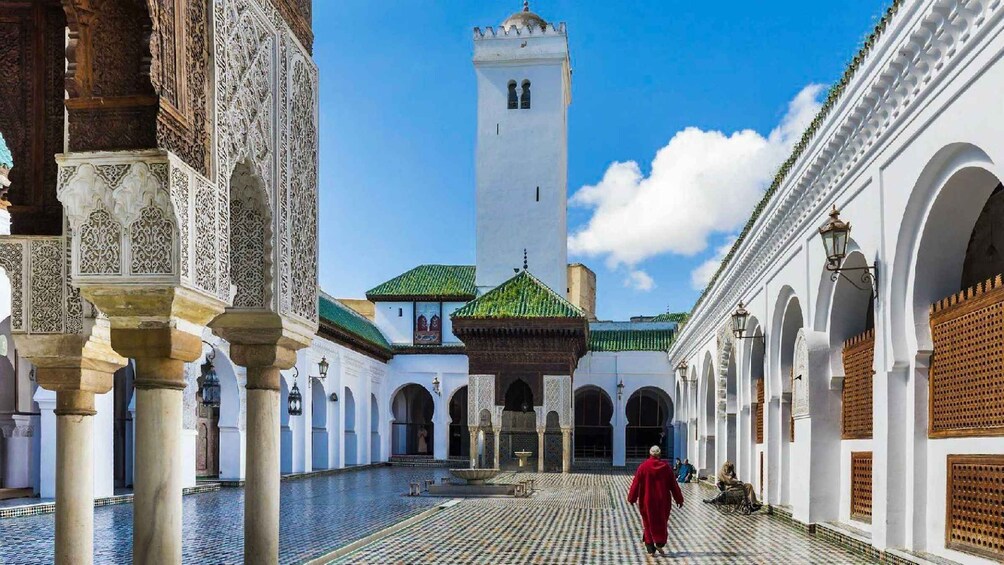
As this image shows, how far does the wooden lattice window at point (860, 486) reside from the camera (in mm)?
8370

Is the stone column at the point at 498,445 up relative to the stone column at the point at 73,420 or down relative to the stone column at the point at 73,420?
down

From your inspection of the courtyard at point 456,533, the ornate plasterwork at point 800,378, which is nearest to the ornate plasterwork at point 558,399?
the courtyard at point 456,533

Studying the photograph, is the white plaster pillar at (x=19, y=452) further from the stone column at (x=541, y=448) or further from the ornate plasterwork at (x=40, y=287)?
the stone column at (x=541, y=448)

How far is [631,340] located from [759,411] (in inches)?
597

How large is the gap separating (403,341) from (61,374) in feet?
79.0

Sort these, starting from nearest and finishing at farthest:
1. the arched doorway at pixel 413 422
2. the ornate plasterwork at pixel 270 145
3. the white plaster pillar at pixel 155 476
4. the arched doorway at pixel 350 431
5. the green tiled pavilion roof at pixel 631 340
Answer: the white plaster pillar at pixel 155 476, the ornate plasterwork at pixel 270 145, the arched doorway at pixel 350 431, the green tiled pavilion roof at pixel 631 340, the arched doorway at pixel 413 422

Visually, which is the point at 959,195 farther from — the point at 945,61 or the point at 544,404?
the point at 544,404

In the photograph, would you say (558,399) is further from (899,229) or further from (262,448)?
(262,448)

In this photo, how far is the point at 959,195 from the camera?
20.4ft

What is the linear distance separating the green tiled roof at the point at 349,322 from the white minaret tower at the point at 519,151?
3444mm

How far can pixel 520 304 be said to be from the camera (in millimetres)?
24281

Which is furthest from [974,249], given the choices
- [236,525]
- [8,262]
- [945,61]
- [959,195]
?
[236,525]

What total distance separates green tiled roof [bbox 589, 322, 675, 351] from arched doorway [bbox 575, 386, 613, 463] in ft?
5.15

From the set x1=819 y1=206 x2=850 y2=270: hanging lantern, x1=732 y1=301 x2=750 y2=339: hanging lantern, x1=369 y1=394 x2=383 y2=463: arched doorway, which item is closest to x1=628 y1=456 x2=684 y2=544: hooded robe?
x1=819 y1=206 x2=850 y2=270: hanging lantern
